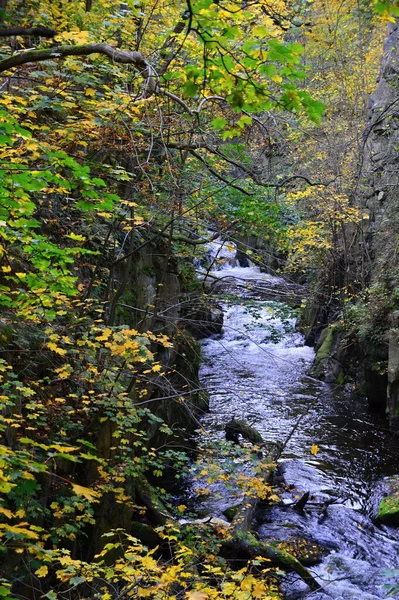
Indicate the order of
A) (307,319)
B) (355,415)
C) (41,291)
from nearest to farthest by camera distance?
(41,291) < (355,415) < (307,319)

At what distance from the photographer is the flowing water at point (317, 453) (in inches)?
290

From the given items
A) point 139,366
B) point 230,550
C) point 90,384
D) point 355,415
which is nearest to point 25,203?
point 90,384

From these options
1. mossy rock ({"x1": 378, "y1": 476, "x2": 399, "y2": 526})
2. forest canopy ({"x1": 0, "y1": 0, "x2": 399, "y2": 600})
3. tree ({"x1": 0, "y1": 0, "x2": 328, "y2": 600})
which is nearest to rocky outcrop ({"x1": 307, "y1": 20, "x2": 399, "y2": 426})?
mossy rock ({"x1": 378, "y1": 476, "x2": 399, "y2": 526})

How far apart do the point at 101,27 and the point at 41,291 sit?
13.1 ft

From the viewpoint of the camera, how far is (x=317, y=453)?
11.3m

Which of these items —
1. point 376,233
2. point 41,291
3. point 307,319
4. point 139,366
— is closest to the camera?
point 41,291

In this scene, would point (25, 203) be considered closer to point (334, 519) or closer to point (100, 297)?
point (100, 297)

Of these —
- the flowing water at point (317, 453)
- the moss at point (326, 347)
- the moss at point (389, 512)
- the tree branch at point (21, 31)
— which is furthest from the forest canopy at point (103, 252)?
the moss at point (326, 347)

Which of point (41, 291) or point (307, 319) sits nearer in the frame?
point (41, 291)

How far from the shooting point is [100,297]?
7.62m

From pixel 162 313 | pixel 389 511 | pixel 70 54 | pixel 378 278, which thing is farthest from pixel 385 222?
pixel 70 54

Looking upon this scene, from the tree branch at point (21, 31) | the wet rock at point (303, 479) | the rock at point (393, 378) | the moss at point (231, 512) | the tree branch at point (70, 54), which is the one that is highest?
the tree branch at point (70, 54)

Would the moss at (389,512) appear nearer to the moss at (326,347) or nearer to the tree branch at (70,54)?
the tree branch at (70,54)

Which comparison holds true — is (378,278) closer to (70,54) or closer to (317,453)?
(317,453)
